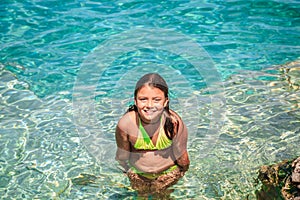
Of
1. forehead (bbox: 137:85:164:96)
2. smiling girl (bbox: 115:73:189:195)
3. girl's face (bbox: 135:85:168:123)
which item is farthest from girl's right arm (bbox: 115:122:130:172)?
forehead (bbox: 137:85:164:96)

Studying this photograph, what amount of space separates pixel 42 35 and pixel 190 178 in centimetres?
494

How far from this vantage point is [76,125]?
567 cm

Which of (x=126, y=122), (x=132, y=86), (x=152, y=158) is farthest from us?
(x=132, y=86)

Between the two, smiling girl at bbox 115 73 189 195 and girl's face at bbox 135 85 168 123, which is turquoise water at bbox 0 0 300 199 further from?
girl's face at bbox 135 85 168 123

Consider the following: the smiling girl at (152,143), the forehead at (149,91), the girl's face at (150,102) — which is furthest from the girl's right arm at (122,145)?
the forehead at (149,91)

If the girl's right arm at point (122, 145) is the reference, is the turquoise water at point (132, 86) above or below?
below

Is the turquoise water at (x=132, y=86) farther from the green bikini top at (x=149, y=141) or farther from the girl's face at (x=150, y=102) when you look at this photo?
the girl's face at (x=150, y=102)

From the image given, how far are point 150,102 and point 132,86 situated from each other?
3.07 m

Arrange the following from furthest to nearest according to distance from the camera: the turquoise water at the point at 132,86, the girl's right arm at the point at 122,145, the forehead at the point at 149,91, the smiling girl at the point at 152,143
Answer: the turquoise water at the point at 132,86 < the girl's right arm at the point at 122,145 < the smiling girl at the point at 152,143 < the forehead at the point at 149,91

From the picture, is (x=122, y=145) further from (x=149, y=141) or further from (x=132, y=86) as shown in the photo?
(x=132, y=86)

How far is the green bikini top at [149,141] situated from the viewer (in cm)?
391

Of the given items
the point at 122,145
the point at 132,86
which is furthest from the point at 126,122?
the point at 132,86

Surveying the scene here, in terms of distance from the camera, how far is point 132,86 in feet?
22.1

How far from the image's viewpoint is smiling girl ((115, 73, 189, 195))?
3.76 meters
